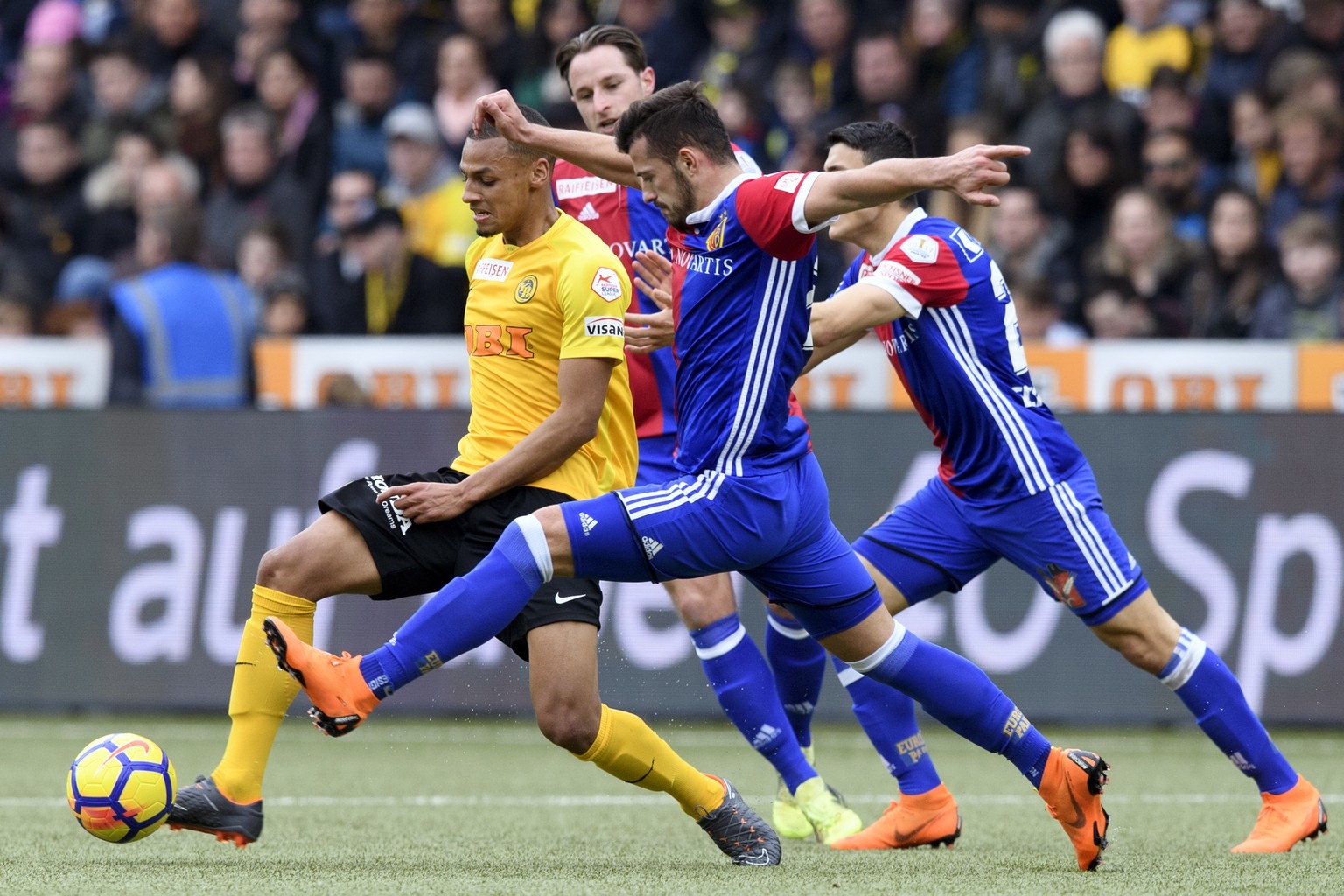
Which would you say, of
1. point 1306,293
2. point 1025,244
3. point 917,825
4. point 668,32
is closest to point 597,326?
point 917,825

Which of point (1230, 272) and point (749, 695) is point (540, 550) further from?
point (1230, 272)

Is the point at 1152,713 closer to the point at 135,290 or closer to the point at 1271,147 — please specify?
the point at 1271,147

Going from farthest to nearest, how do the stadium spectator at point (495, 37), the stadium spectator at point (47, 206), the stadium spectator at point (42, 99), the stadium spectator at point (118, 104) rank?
1. the stadium spectator at point (42, 99)
2. the stadium spectator at point (118, 104)
3. the stadium spectator at point (495, 37)
4. the stadium spectator at point (47, 206)

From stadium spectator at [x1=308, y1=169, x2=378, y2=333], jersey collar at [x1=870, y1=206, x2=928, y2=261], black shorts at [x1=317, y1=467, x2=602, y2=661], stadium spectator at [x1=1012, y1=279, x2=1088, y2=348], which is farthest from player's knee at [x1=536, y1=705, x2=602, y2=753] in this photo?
stadium spectator at [x1=308, y1=169, x2=378, y2=333]

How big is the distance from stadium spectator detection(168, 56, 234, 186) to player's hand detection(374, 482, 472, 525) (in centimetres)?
841

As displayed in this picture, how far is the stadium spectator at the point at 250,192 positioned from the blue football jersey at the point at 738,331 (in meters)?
7.74

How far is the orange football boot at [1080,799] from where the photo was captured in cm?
522

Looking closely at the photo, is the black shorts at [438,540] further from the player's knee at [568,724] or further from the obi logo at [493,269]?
the obi logo at [493,269]

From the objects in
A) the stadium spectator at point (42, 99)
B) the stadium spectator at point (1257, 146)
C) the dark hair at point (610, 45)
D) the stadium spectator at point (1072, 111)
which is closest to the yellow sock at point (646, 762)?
the dark hair at point (610, 45)

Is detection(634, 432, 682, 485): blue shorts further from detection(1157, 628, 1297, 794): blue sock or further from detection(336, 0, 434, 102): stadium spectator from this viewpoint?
detection(336, 0, 434, 102): stadium spectator

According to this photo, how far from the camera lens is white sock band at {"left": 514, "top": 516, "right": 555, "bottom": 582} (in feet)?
16.2

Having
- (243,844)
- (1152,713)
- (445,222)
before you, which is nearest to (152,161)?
(445,222)

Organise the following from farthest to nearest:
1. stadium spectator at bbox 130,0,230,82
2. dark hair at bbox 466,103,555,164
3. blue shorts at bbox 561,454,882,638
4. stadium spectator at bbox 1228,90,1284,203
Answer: stadium spectator at bbox 130,0,230,82 → stadium spectator at bbox 1228,90,1284,203 → dark hair at bbox 466,103,555,164 → blue shorts at bbox 561,454,882,638

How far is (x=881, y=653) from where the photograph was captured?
533 centimetres
